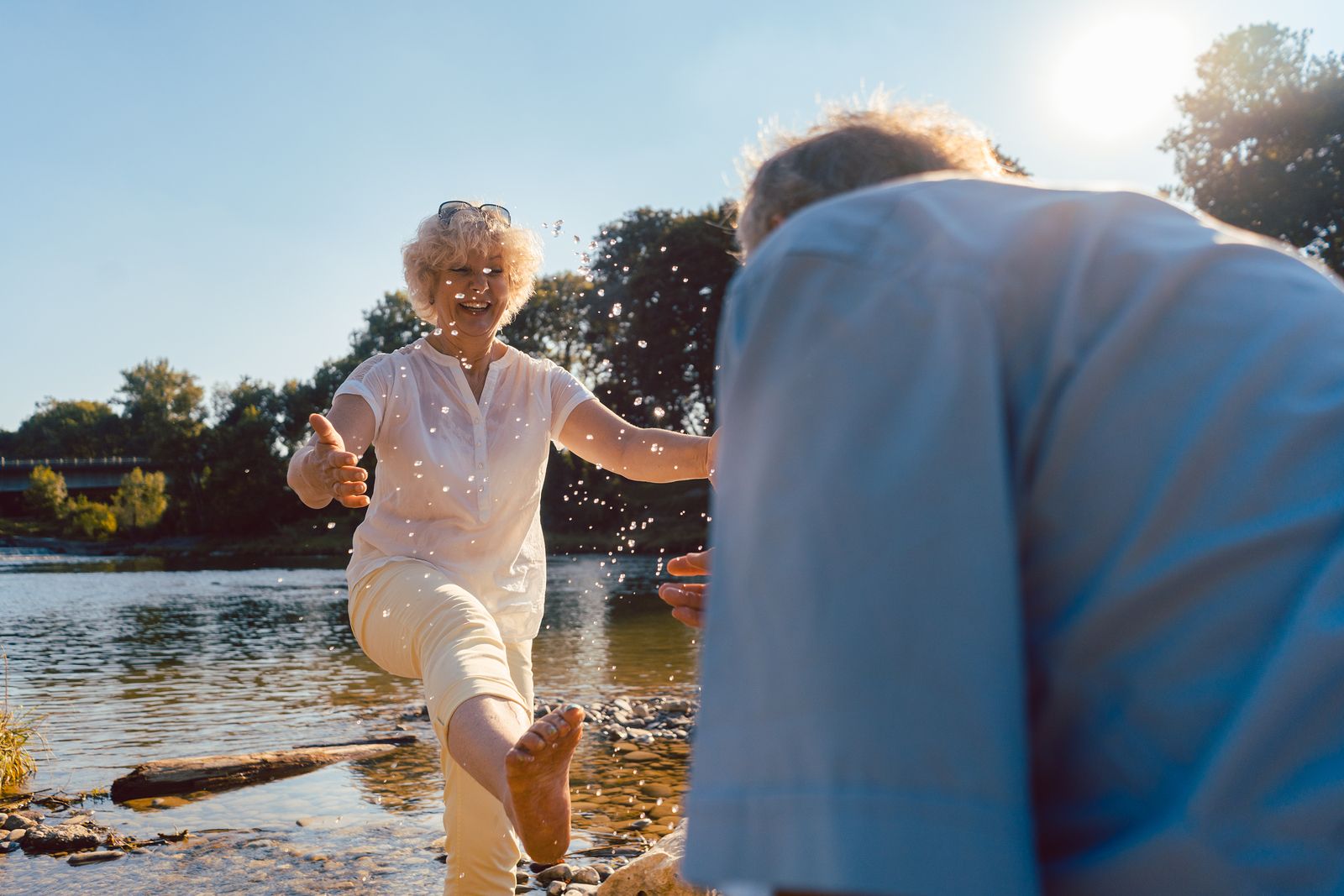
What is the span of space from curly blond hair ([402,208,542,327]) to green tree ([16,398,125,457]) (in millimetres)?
125867

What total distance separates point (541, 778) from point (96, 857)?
4.87 metres

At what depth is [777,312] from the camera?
0.93 metres

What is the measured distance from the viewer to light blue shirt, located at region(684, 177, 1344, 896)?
0.81 m

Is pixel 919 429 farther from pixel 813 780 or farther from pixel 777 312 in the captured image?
pixel 813 780

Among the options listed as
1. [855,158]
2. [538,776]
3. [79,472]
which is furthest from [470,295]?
[79,472]

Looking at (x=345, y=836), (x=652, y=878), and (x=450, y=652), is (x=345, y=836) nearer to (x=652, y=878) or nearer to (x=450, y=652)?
(x=652, y=878)

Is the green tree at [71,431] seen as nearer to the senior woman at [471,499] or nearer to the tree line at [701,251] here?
the tree line at [701,251]

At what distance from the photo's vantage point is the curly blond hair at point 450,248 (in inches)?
163

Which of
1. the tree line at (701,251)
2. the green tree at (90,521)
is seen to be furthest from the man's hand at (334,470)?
the green tree at (90,521)

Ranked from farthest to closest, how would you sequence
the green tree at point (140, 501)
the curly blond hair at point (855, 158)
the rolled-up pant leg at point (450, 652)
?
1. the green tree at point (140, 501)
2. the rolled-up pant leg at point (450, 652)
3. the curly blond hair at point (855, 158)

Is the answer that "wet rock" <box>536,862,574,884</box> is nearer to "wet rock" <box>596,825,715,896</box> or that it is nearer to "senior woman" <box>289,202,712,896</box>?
"wet rock" <box>596,825,715,896</box>

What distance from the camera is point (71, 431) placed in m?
122

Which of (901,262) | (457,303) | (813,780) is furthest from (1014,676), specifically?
(457,303)

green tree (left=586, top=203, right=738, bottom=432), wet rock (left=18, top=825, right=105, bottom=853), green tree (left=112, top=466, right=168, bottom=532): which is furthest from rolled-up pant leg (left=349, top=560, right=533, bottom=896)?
green tree (left=112, top=466, right=168, bottom=532)
